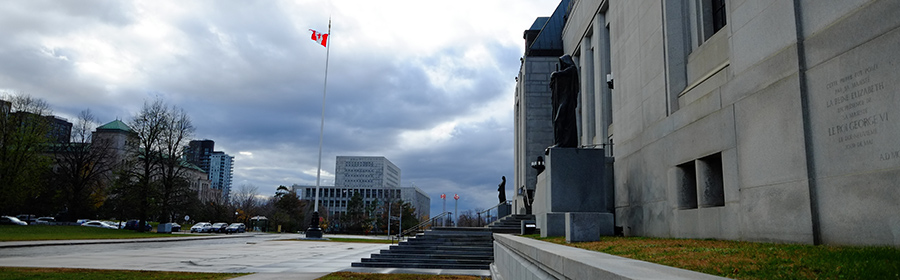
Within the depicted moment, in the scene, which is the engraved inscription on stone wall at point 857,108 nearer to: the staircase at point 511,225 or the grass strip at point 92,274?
the grass strip at point 92,274

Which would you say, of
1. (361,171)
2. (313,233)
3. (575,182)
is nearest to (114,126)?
(313,233)

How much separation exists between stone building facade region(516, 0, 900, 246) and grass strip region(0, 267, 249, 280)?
11341mm


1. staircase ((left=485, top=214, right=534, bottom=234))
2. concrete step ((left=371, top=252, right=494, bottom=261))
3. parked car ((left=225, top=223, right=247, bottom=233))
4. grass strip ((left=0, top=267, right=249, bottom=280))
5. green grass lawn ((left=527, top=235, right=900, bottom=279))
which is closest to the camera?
green grass lawn ((left=527, top=235, right=900, bottom=279))

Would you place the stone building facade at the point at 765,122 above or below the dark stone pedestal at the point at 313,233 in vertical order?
above

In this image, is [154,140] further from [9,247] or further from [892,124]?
[892,124]

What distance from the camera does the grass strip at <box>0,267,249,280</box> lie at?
1216 cm

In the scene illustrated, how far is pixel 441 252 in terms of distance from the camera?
746 inches

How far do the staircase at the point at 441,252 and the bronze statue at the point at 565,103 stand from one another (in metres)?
4.87

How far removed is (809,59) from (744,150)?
2.23 metres

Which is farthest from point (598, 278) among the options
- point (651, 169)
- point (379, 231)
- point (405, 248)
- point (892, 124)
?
point (379, 231)

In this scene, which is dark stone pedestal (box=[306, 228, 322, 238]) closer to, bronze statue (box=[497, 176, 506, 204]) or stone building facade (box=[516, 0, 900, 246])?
bronze statue (box=[497, 176, 506, 204])

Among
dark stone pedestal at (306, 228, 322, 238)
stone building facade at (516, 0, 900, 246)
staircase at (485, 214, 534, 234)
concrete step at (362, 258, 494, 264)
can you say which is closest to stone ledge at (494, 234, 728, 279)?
stone building facade at (516, 0, 900, 246)

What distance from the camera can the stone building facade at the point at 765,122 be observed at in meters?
6.70

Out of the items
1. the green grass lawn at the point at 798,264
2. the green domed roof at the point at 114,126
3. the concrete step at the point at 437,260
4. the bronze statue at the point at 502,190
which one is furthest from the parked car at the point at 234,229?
the green grass lawn at the point at 798,264
